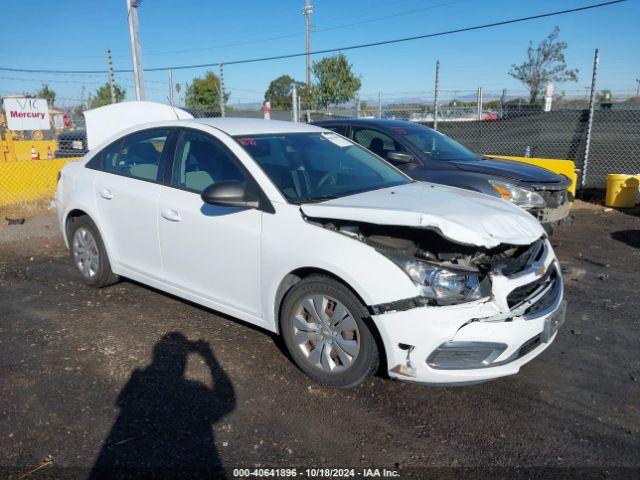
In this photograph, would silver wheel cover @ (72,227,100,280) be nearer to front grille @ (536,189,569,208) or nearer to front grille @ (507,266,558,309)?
front grille @ (507,266,558,309)

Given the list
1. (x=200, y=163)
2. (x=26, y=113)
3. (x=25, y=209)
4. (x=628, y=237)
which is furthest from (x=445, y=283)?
(x=26, y=113)

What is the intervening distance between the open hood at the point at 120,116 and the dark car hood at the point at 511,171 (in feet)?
19.1

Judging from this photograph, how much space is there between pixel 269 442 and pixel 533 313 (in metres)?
1.69

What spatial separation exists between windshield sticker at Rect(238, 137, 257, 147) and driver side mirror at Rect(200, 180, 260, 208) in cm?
49

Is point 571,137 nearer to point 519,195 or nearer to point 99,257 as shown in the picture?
point 519,195

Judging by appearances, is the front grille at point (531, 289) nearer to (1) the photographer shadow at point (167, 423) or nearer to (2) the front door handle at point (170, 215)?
(1) the photographer shadow at point (167, 423)

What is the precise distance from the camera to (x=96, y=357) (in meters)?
3.76

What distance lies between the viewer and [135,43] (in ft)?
47.4

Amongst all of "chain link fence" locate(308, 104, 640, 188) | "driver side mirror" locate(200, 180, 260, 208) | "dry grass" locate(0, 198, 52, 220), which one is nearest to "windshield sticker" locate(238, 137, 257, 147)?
Result: "driver side mirror" locate(200, 180, 260, 208)

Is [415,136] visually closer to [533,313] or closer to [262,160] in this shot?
[262,160]

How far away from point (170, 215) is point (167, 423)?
1636 mm

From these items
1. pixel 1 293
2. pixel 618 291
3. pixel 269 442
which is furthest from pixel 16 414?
pixel 618 291

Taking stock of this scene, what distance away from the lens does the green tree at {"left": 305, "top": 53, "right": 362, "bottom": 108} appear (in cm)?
3294

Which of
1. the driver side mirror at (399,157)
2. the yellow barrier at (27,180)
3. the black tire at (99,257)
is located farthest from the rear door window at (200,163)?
the yellow barrier at (27,180)
